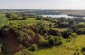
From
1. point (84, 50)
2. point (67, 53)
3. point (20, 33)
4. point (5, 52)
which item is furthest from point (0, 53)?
point (84, 50)

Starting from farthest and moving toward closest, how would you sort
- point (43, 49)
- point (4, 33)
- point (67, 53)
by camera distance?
1. point (4, 33)
2. point (43, 49)
3. point (67, 53)

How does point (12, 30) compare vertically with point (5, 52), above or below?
above

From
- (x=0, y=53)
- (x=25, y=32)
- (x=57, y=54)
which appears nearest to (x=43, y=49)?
(x=57, y=54)

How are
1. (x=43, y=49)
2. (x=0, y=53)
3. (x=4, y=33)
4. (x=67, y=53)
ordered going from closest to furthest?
(x=0, y=53) < (x=67, y=53) < (x=43, y=49) < (x=4, y=33)

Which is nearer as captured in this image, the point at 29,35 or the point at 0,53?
the point at 0,53

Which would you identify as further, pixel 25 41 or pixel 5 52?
pixel 25 41

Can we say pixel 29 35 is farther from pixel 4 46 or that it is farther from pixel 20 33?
pixel 4 46

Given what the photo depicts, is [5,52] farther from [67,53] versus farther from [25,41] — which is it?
[67,53]

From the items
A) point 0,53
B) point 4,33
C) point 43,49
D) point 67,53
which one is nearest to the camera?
point 0,53

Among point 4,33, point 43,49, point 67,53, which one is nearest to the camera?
point 67,53
